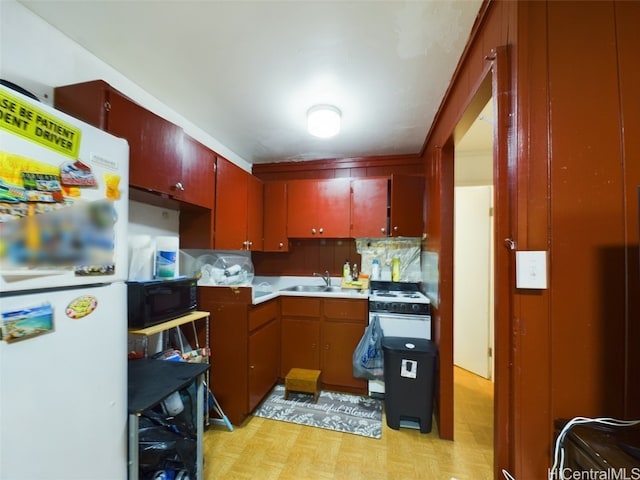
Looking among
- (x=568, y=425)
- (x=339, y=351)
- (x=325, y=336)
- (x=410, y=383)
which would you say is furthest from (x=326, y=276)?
(x=568, y=425)

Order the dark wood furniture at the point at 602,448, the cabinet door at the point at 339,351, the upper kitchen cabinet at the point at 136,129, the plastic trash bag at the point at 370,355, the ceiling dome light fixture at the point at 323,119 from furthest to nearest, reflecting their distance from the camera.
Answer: the cabinet door at the point at 339,351
the plastic trash bag at the point at 370,355
the ceiling dome light fixture at the point at 323,119
the upper kitchen cabinet at the point at 136,129
the dark wood furniture at the point at 602,448

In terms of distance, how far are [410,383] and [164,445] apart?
5.20 ft

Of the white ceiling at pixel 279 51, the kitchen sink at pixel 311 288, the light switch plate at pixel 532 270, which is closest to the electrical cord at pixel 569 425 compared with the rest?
the light switch plate at pixel 532 270

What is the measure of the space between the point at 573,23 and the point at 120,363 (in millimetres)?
2007

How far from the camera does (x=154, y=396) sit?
1.14 meters

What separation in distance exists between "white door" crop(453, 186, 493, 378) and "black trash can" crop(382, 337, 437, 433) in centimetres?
121

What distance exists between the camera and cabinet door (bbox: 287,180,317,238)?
2.90 metres

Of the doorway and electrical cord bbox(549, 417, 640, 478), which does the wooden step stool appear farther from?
electrical cord bbox(549, 417, 640, 478)

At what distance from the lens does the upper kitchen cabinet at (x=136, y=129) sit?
129 cm

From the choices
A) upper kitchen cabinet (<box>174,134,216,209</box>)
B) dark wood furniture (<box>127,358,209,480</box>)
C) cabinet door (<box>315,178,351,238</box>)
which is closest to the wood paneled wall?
dark wood furniture (<box>127,358,209,480</box>)

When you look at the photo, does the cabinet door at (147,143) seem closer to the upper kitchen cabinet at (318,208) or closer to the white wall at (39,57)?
the white wall at (39,57)

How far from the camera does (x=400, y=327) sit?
93.4 inches

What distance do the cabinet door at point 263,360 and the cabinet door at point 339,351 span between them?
17.6 inches

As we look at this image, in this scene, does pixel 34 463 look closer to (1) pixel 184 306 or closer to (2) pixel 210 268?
(1) pixel 184 306
